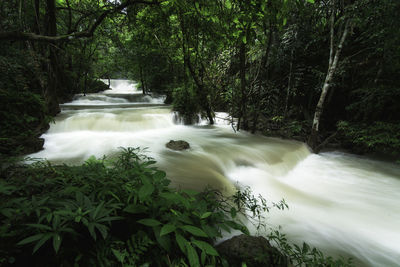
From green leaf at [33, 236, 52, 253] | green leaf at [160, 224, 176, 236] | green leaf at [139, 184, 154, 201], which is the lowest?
green leaf at [160, 224, 176, 236]

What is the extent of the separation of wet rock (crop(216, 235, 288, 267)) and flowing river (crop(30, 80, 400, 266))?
78 centimetres

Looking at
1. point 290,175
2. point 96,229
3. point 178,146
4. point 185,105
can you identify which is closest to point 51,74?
point 185,105

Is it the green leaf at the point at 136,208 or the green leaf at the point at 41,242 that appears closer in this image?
the green leaf at the point at 41,242

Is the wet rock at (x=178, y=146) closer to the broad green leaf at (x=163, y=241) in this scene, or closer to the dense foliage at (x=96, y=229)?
the dense foliage at (x=96, y=229)

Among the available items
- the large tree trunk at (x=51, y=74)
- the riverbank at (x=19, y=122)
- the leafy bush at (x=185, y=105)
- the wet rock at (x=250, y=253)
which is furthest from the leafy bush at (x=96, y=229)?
the leafy bush at (x=185, y=105)

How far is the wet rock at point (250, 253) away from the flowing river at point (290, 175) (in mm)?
780

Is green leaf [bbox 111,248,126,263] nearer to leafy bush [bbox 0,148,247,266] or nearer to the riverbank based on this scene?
leafy bush [bbox 0,148,247,266]

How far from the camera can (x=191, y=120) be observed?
24.8ft

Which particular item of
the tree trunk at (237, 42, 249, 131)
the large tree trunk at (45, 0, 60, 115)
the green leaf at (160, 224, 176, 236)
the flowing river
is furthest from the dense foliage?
the large tree trunk at (45, 0, 60, 115)

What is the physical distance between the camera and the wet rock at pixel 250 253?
139 cm

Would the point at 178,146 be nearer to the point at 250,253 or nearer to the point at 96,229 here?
the point at 250,253

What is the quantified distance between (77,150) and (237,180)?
3.63 metres

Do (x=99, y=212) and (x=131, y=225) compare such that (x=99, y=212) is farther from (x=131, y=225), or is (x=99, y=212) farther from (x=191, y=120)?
(x=191, y=120)

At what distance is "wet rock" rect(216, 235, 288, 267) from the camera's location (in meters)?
1.39
